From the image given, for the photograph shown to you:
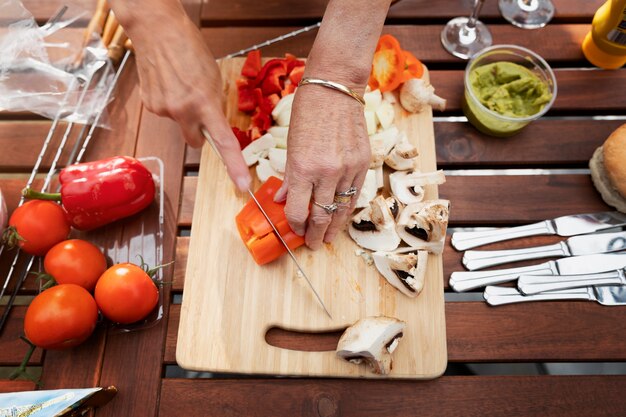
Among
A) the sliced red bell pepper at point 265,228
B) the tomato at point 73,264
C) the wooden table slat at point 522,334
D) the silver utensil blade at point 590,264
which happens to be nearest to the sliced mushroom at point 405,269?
the wooden table slat at point 522,334

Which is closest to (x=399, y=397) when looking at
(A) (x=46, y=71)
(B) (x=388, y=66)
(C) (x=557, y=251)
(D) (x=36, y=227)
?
(C) (x=557, y=251)

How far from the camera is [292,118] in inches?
52.8

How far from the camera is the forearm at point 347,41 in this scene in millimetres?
1315

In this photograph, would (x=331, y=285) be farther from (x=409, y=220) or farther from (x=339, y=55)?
(x=339, y=55)

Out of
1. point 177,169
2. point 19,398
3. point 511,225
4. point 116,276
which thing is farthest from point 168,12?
point 511,225

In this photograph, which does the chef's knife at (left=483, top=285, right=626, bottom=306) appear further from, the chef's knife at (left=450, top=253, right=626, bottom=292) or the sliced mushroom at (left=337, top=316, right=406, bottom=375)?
the sliced mushroom at (left=337, top=316, right=406, bottom=375)

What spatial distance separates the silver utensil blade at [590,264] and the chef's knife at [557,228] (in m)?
0.09

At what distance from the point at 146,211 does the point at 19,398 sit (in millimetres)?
627

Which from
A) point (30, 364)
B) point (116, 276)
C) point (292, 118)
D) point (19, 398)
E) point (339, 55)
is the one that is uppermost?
point (339, 55)


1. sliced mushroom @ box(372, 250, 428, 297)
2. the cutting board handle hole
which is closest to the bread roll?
sliced mushroom @ box(372, 250, 428, 297)

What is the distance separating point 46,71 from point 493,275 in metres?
1.59

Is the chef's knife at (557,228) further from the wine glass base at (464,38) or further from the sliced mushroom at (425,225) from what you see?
the wine glass base at (464,38)

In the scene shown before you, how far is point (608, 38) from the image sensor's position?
69.6 inches

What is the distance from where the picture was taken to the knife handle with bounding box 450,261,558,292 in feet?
5.04
